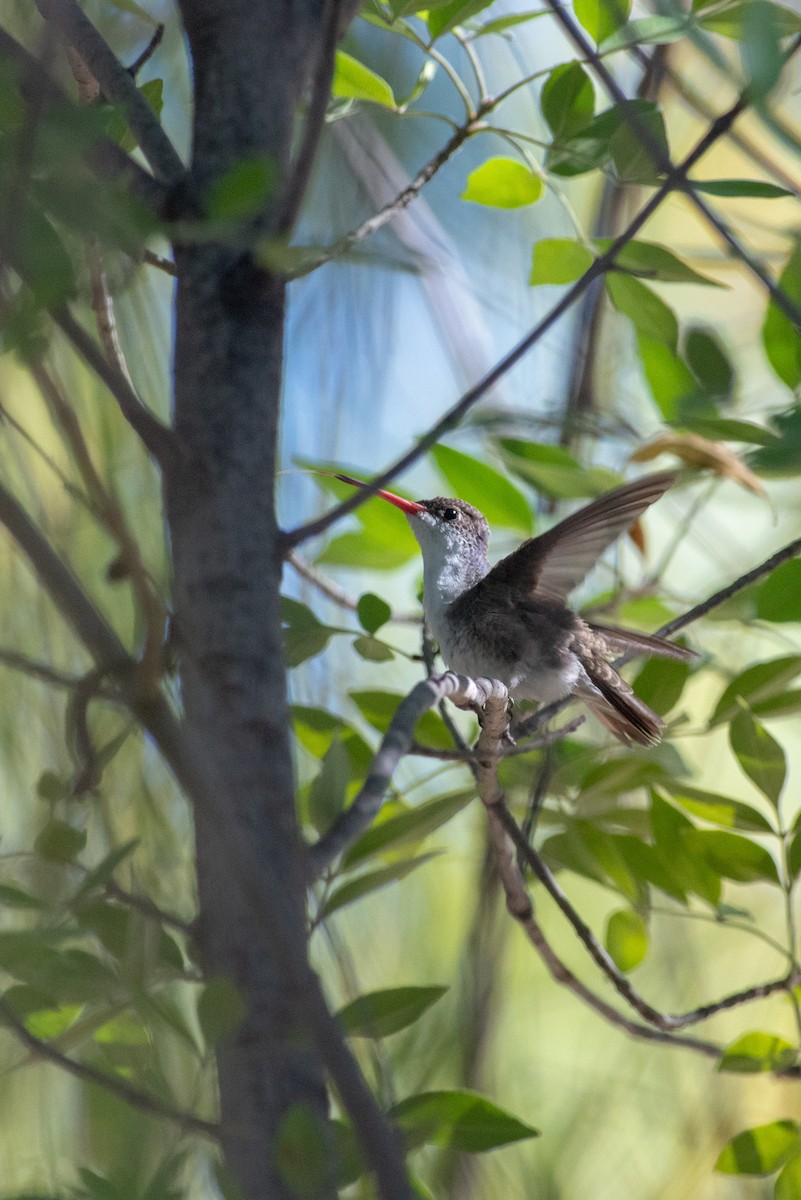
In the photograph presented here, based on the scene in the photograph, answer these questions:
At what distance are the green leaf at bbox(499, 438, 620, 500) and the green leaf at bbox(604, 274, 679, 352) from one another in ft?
0.62

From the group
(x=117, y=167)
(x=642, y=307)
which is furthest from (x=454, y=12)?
(x=117, y=167)

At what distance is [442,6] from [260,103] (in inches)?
11.0

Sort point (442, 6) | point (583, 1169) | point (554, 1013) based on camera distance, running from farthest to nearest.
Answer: point (554, 1013), point (583, 1169), point (442, 6)

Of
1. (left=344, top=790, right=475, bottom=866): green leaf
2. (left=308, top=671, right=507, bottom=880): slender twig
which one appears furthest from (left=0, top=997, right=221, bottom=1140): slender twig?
(left=344, top=790, right=475, bottom=866): green leaf

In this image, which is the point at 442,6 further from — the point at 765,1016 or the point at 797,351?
the point at 765,1016

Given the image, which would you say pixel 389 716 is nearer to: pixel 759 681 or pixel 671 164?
pixel 759 681

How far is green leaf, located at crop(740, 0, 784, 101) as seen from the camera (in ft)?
1.77

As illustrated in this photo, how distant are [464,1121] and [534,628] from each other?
31.6 inches

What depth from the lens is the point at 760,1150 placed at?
108 centimetres

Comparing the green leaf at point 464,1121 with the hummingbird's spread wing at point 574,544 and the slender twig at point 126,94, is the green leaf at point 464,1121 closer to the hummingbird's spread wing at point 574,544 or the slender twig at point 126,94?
the hummingbird's spread wing at point 574,544

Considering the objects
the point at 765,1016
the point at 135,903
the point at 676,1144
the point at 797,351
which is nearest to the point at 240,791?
the point at 135,903

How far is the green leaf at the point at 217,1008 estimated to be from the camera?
59cm

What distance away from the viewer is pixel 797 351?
1.19 m

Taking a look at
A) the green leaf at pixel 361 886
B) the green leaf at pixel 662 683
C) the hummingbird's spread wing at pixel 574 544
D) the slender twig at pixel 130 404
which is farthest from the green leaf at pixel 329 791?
the green leaf at pixel 662 683
